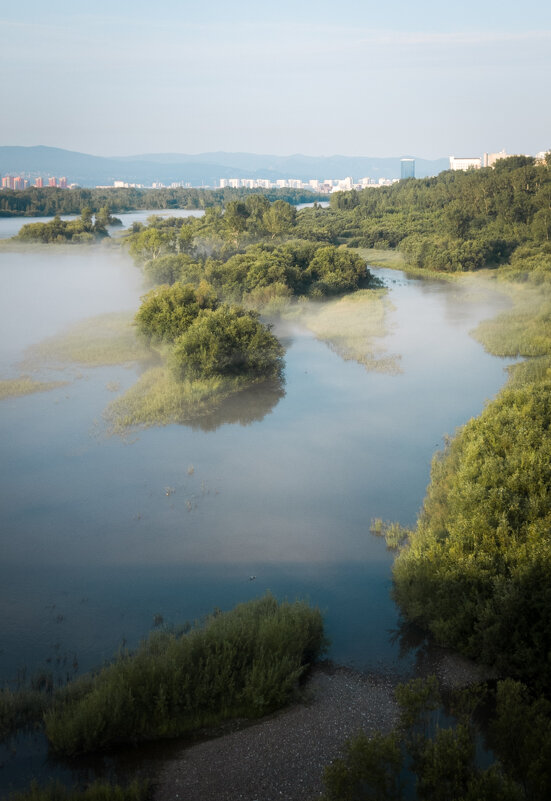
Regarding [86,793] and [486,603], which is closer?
[86,793]

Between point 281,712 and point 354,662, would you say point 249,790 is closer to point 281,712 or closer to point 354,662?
point 281,712

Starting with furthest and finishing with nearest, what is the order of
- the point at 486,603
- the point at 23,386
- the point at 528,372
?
the point at 528,372
the point at 23,386
the point at 486,603

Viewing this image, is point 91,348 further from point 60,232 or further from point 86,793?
point 60,232

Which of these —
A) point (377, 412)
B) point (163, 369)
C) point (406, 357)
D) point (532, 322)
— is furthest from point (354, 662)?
point (532, 322)

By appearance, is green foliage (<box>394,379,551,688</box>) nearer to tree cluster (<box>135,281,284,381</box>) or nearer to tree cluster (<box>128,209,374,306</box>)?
tree cluster (<box>135,281,284,381</box>)

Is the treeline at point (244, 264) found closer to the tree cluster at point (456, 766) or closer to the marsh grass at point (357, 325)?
the marsh grass at point (357, 325)

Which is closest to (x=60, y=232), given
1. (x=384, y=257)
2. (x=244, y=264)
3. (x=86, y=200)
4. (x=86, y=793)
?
(x=86, y=200)

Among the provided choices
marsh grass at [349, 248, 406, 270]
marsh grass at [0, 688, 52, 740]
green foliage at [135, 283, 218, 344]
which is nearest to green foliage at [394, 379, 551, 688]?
marsh grass at [0, 688, 52, 740]
